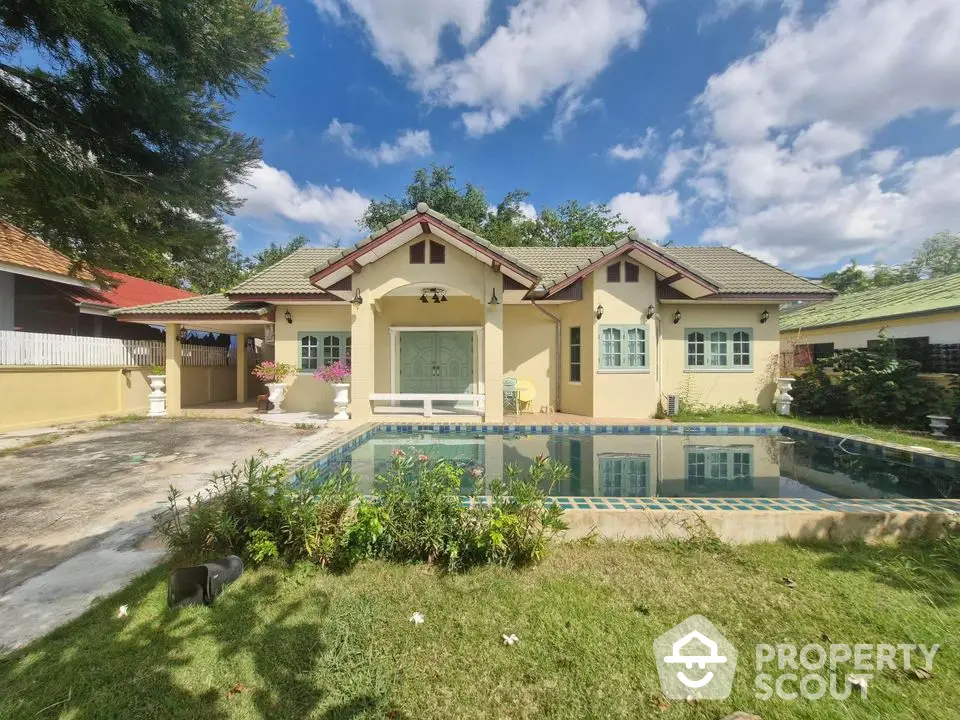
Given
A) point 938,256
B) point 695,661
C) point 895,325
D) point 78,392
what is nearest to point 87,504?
point 695,661

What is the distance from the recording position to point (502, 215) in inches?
1265

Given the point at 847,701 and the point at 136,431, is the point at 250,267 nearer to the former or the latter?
the point at 136,431

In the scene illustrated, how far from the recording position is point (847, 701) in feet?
7.48

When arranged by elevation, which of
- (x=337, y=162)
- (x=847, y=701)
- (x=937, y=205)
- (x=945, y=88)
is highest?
(x=937, y=205)

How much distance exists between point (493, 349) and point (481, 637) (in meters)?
8.47

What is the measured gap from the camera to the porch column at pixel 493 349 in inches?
427

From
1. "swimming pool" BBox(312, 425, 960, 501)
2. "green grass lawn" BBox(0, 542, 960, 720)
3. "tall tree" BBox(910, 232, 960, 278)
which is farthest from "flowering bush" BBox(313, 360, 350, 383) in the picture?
"tall tree" BBox(910, 232, 960, 278)

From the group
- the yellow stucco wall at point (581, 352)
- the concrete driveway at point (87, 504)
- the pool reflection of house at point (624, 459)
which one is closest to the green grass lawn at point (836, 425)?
the pool reflection of house at point (624, 459)

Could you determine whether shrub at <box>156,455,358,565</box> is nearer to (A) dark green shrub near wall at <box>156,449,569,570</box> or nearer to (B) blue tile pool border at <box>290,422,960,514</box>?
(A) dark green shrub near wall at <box>156,449,569,570</box>

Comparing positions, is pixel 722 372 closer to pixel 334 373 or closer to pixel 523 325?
pixel 523 325

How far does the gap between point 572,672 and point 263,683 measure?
6.20 feet

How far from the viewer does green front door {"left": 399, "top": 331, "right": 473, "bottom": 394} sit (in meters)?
13.9

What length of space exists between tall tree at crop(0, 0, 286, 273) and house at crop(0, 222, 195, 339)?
9.30m

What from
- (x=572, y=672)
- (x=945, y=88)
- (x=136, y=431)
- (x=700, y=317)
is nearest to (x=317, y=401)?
(x=136, y=431)
